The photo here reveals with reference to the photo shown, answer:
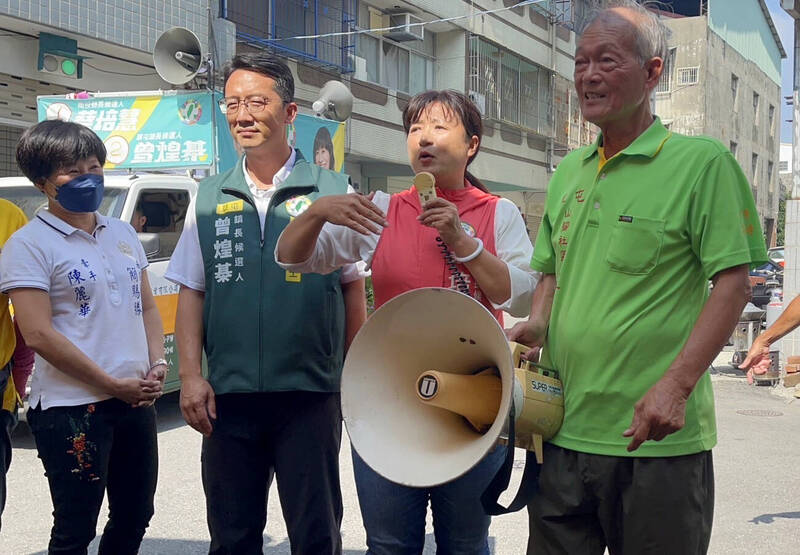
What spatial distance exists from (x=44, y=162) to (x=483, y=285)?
5.54ft

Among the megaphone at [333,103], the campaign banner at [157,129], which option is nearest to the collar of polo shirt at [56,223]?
the campaign banner at [157,129]

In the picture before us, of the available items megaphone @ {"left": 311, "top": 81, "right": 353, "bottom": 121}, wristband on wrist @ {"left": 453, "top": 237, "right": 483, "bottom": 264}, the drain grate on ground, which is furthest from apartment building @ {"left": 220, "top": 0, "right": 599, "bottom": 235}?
wristband on wrist @ {"left": 453, "top": 237, "right": 483, "bottom": 264}

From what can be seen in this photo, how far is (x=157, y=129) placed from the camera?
346 inches

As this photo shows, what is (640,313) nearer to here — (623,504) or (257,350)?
(623,504)

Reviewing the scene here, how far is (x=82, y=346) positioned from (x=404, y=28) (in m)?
17.4

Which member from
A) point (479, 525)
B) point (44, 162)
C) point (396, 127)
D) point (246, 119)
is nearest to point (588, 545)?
point (479, 525)

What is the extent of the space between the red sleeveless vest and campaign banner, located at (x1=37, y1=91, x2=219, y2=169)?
600cm

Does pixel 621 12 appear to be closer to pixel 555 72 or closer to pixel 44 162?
pixel 44 162

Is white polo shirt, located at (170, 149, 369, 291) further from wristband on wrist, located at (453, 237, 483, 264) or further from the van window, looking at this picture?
the van window

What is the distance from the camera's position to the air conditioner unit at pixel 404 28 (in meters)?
19.9

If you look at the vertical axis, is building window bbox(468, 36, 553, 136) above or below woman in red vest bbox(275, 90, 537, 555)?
above

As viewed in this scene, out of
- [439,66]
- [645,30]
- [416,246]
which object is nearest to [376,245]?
[416,246]

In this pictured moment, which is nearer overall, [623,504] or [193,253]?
[623,504]

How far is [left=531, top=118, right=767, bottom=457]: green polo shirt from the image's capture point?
2.31m
